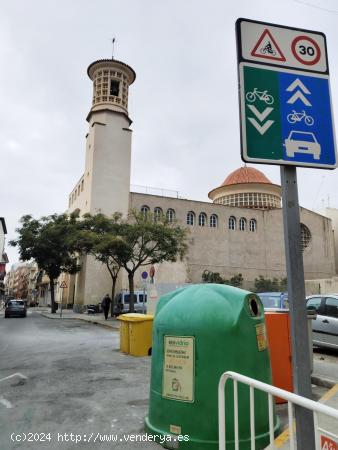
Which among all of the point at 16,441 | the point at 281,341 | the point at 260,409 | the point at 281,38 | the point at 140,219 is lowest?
the point at 16,441

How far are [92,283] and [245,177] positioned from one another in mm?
25997

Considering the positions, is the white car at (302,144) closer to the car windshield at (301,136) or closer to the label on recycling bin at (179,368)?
the car windshield at (301,136)

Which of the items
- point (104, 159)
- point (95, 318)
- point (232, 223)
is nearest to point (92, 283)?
point (95, 318)

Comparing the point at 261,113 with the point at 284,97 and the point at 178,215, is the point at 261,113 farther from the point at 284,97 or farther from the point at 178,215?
the point at 178,215

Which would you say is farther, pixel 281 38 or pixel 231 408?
pixel 231 408

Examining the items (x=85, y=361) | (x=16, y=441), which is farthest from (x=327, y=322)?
(x=16, y=441)

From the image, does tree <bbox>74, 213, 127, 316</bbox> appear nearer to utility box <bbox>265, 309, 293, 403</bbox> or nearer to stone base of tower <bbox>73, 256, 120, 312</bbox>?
stone base of tower <bbox>73, 256, 120, 312</bbox>

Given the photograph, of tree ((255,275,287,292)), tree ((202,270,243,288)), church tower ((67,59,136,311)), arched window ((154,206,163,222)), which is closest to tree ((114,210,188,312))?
arched window ((154,206,163,222))

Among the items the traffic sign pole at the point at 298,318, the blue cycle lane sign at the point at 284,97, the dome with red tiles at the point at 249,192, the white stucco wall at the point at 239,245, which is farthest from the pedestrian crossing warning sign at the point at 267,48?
the dome with red tiles at the point at 249,192

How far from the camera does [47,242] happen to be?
37500 mm

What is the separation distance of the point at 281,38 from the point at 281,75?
0.88ft

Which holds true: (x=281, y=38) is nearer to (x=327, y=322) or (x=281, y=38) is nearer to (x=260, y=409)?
(x=260, y=409)

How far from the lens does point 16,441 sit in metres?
4.43

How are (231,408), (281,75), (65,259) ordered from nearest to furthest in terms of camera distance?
1. (281,75)
2. (231,408)
3. (65,259)
